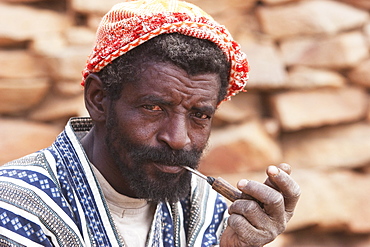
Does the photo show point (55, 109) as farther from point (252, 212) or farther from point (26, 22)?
point (252, 212)

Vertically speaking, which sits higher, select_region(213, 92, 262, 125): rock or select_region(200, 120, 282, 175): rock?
select_region(213, 92, 262, 125): rock

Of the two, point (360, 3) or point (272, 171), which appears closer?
point (272, 171)

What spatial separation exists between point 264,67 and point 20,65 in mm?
1940

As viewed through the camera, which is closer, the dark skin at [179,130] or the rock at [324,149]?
the dark skin at [179,130]

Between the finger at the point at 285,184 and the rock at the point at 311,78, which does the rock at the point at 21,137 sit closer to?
the rock at the point at 311,78

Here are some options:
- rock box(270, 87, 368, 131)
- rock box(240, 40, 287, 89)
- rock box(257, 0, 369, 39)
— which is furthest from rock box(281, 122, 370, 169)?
rock box(257, 0, 369, 39)

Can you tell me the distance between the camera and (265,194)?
218 centimetres

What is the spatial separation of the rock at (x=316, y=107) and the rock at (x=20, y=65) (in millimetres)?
1934

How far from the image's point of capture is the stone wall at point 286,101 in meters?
4.71

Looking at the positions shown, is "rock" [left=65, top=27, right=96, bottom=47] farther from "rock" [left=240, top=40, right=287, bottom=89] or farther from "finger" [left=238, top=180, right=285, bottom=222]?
"finger" [left=238, top=180, right=285, bottom=222]

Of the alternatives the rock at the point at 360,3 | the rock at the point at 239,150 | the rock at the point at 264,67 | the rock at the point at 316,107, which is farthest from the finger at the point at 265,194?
the rock at the point at 360,3

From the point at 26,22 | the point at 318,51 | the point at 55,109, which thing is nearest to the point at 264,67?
the point at 318,51

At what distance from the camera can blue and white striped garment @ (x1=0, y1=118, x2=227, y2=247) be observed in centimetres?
222

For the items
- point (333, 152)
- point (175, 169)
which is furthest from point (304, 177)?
point (175, 169)
